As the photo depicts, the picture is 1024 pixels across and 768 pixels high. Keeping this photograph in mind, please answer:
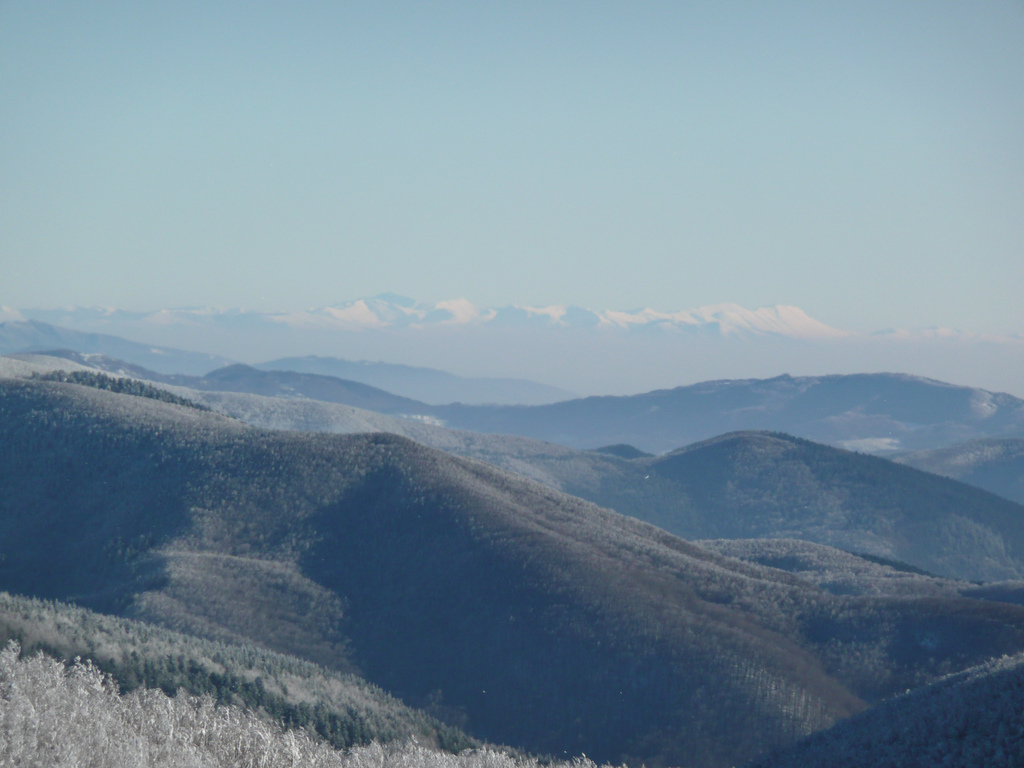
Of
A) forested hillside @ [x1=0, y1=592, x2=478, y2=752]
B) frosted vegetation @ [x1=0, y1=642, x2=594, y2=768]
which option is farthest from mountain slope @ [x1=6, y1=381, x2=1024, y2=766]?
frosted vegetation @ [x1=0, y1=642, x2=594, y2=768]

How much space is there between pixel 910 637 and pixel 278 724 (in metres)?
36.5

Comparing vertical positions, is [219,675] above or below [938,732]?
below

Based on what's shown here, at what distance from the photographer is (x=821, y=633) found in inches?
2149

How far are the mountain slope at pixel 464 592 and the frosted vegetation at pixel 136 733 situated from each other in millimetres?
12221

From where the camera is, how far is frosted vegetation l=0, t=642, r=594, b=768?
2695cm

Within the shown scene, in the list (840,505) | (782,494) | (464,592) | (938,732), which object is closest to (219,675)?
(464,592)

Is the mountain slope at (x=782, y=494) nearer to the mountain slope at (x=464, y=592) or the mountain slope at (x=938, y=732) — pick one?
the mountain slope at (x=464, y=592)

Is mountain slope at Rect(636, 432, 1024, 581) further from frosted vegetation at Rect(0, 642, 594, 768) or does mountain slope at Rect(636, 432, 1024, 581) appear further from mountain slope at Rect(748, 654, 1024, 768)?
frosted vegetation at Rect(0, 642, 594, 768)

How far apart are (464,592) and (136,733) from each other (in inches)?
1216

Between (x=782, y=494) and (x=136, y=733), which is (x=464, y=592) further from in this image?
(x=782, y=494)

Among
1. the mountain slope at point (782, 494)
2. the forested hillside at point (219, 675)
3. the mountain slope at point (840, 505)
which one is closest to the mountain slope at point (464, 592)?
the forested hillside at point (219, 675)

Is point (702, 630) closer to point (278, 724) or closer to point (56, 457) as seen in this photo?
point (278, 724)

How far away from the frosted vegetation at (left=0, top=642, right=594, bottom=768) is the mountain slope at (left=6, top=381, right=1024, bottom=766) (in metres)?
12.2

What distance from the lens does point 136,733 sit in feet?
96.0
